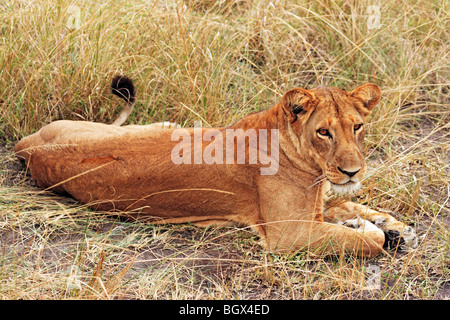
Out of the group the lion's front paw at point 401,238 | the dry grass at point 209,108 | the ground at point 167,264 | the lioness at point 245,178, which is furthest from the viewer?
the lion's front paw at point 401,238

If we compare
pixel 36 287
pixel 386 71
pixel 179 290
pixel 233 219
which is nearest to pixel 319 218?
pixel 233 219

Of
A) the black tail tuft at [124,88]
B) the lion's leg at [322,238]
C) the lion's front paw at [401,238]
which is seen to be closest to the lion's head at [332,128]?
the lion's leg at [322,238]

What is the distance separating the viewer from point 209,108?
4938mm

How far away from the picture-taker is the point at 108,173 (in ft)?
12.7

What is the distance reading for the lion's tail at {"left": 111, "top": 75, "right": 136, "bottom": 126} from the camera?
4.65 m

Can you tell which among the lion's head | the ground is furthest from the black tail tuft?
the lion's head

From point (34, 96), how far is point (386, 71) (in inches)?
115

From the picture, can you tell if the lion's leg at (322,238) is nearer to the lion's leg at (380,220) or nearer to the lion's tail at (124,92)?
the lion's leg at (380,220)

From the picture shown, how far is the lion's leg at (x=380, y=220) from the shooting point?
3836 millimetres

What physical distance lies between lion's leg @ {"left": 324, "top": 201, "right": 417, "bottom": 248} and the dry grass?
0.09m

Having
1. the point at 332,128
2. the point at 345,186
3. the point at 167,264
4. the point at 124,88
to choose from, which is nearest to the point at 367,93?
the point at 332,128

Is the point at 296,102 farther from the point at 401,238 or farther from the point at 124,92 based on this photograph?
the point at 124,92

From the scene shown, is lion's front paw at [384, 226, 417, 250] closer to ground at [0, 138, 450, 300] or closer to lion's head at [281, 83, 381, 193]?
ground at [0, 138, 450, 300]
